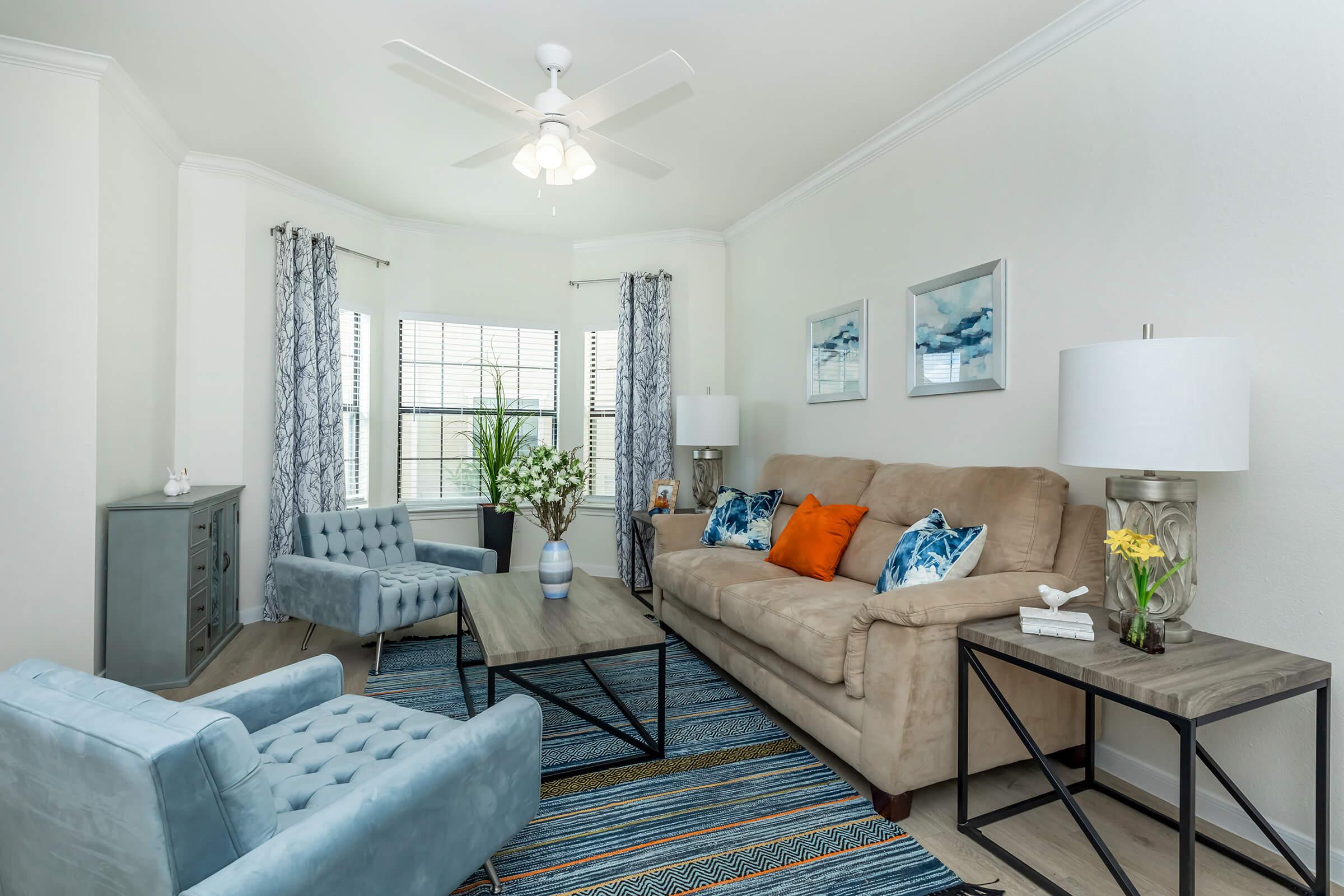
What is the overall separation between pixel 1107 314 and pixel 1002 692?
145 centimetres

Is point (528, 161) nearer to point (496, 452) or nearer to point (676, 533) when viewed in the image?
point (676, 533)

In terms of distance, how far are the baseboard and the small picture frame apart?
2.91 metres

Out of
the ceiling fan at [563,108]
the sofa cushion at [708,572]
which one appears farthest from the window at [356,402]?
the sofa cushion at [708,572]

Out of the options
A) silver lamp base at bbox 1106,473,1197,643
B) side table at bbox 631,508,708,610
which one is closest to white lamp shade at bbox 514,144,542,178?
silver lamp base at bbox 1106,473,1197,643

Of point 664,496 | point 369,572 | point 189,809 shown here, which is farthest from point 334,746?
point 664,496

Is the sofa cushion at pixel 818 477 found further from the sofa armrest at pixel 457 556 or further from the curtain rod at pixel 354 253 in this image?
the curtain rod at pixel 354 253

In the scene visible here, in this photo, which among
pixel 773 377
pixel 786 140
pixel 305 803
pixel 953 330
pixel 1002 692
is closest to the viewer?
pixel 305 803

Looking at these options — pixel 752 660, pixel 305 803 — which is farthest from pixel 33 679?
pixel 752 660

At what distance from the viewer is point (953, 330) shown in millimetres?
3246

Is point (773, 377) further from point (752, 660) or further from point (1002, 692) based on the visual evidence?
point (1002, 692)

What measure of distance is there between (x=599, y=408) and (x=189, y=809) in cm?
489

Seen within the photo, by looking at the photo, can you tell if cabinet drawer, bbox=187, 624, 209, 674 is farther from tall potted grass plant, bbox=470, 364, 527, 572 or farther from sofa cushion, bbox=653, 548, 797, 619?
sofa cushion, bbox=653, 548, 797, 619

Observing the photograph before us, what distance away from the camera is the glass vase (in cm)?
183

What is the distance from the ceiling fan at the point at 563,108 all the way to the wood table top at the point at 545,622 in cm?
181
